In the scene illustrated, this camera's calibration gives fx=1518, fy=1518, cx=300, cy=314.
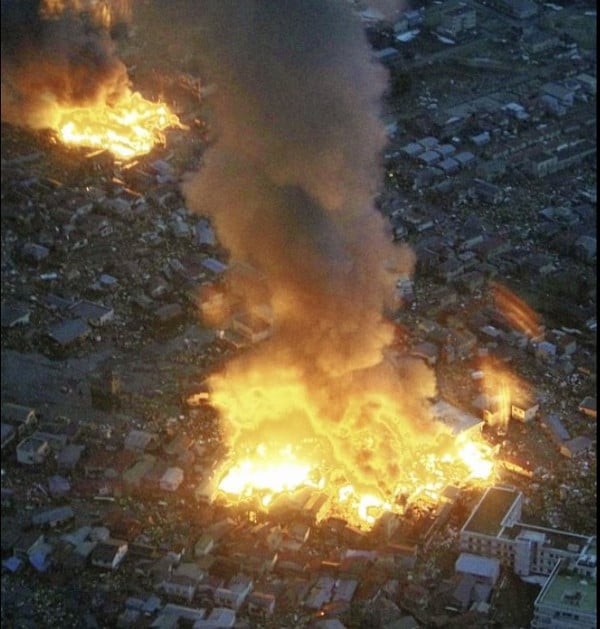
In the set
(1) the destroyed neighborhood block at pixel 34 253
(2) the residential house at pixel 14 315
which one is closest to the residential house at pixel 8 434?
(2) the residential house at pixel 14 315

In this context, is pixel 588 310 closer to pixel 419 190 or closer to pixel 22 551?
pixel 419 190

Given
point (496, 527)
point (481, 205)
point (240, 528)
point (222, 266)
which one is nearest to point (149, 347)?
point (222, 266)

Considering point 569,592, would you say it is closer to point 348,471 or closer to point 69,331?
point 348,471

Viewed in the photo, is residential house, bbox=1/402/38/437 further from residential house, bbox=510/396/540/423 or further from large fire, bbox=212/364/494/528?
residential house, bbox=510/396/540/423

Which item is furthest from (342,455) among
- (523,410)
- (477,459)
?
(523,410)

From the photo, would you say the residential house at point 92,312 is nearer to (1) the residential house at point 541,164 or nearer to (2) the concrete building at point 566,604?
(2) the concrete building at point 566,604

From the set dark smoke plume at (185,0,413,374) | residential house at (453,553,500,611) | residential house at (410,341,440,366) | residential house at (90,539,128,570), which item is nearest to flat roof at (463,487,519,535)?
residential house at (453,553,500,611)
